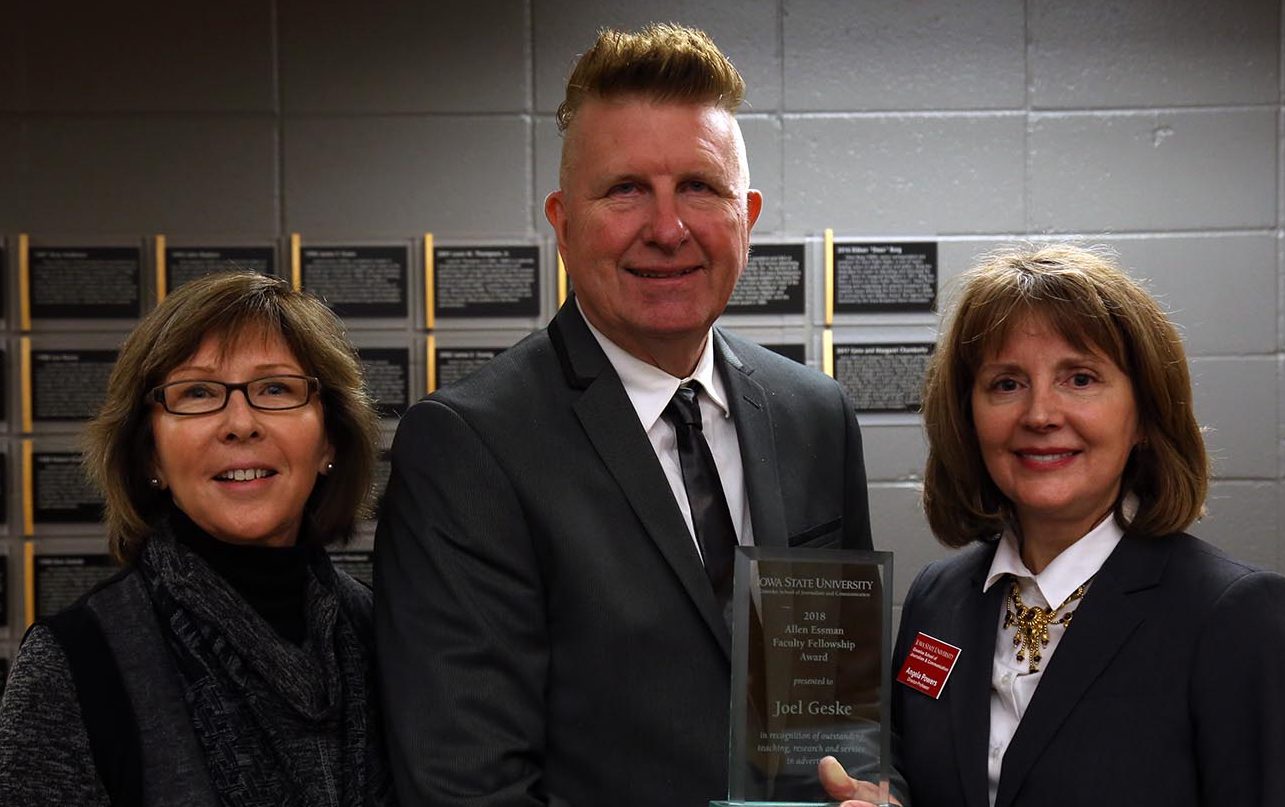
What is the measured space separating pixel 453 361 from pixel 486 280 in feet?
0.98

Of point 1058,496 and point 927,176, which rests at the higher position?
point 927,176

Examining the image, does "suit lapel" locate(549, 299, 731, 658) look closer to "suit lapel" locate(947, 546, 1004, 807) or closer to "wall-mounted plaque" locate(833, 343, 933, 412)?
"suit lapel" locate(947, 546, 1004, 807)

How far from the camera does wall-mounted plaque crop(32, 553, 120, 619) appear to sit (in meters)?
4.04

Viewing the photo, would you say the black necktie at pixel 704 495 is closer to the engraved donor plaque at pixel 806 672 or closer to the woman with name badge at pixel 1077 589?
the engraved donor plaque at pixel 806 672

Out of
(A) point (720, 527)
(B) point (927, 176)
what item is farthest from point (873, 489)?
(A) point (720, 527)

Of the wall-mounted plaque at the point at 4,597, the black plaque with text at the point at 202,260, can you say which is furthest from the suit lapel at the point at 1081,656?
the wall-mounted plaque at the point at 4,597

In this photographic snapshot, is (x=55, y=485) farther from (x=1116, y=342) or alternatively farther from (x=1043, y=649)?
(x=1116, y=342)

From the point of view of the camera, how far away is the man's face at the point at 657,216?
6.13ft

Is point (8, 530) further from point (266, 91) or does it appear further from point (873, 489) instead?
point (873, 489)

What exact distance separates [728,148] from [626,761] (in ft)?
3.14

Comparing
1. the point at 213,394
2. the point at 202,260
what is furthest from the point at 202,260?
the point at 213,394

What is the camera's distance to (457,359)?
4.07 metres

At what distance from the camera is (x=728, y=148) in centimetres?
191

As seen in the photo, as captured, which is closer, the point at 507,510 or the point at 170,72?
the point at 507,510
